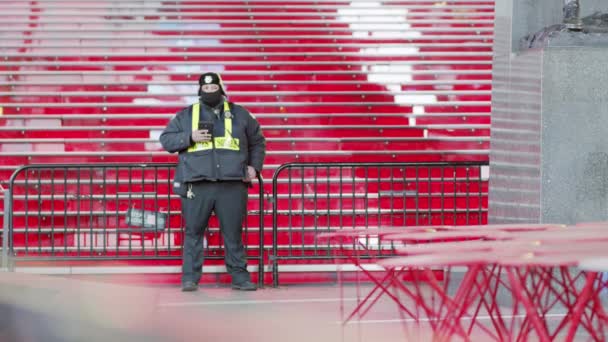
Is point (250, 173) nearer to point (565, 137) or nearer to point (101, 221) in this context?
point (101, 221)

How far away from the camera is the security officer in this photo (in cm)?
934

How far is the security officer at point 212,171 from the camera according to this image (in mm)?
9344

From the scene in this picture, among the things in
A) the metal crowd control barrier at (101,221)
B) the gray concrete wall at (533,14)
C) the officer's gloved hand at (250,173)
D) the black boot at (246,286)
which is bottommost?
the black boot at (246,286)

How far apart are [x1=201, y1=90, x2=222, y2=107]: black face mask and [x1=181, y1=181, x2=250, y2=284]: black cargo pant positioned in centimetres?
78

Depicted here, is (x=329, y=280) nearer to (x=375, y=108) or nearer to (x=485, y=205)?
(x=485, y=205)

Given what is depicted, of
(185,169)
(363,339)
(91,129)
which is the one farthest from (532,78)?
(91,129)

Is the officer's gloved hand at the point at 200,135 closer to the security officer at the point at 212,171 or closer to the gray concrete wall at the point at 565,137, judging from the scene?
the security officer at the point at 212,171

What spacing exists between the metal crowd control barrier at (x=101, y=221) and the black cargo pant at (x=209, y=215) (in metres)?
0.62

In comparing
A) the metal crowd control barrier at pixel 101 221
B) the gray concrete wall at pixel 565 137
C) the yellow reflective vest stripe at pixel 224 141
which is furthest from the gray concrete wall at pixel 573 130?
the metal crowd control barrier at pixel 101 221

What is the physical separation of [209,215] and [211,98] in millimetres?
1122

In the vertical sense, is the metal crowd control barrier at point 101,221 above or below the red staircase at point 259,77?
below

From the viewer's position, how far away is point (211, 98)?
31.2 ft

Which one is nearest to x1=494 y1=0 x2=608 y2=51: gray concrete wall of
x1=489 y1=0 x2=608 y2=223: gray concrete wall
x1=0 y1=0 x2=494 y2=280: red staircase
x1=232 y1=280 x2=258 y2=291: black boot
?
x1=489 y1=0 x2=608 y2=223: gray concrete wall

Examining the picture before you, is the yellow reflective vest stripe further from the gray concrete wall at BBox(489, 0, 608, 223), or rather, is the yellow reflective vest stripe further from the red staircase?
the gray concrete wall at BBox(489, 0, 608, 223)
